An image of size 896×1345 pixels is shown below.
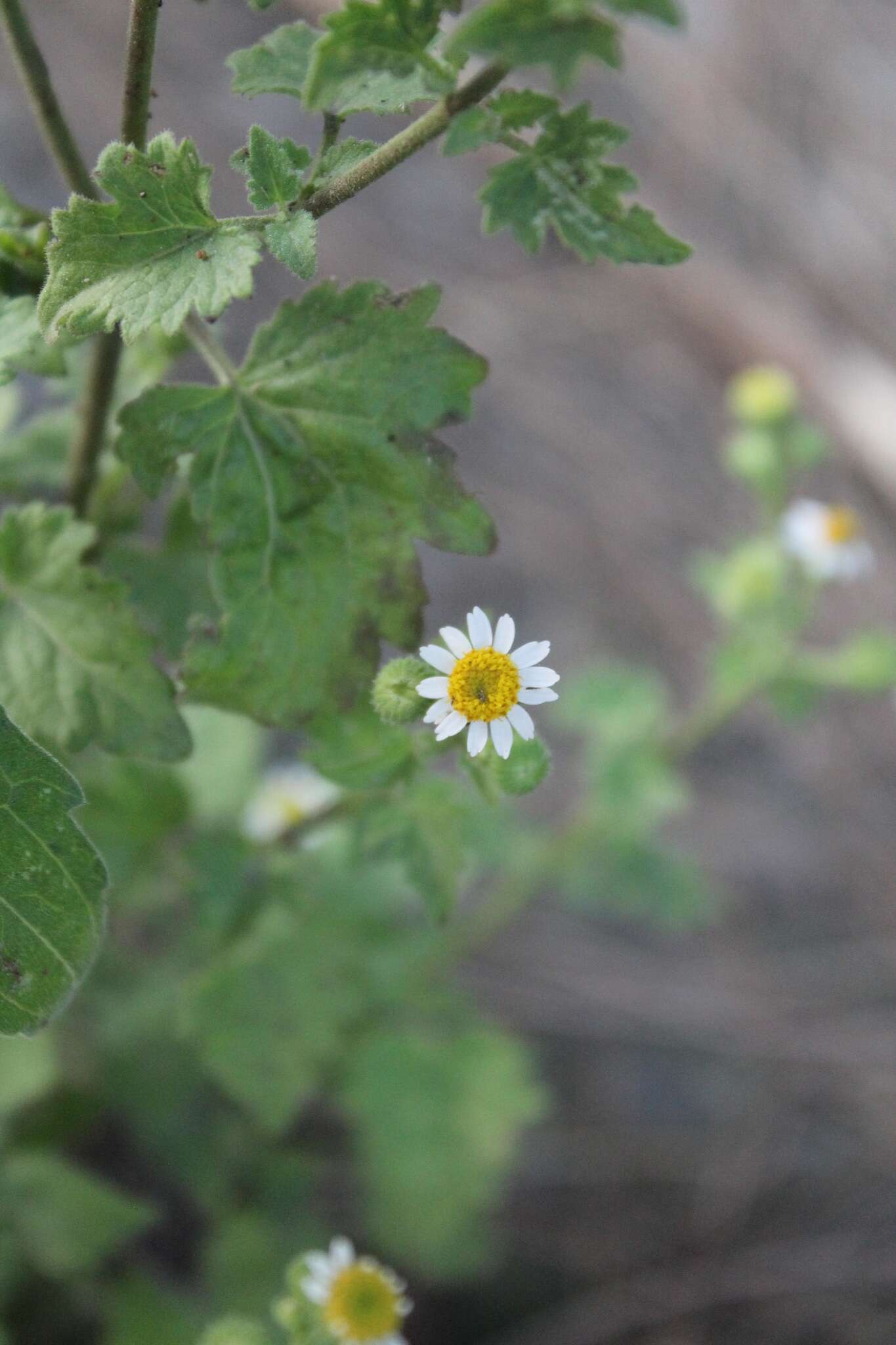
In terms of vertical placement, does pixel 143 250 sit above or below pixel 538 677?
above

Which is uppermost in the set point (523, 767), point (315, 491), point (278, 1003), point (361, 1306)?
point (278, 1003)

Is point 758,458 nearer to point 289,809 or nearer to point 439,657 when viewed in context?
point 289,809

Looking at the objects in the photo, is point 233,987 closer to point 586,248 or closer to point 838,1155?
point 586,248

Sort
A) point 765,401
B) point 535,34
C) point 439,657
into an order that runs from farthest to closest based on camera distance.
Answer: point 765,401
point 439,657
point 535,34

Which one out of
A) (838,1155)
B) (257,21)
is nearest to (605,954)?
(838,1155)

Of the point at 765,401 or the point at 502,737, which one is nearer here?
the point at 502,737

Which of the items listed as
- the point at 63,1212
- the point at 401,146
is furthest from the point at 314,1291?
the point at 401,146

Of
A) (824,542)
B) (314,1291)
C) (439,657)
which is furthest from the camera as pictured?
(824,542)

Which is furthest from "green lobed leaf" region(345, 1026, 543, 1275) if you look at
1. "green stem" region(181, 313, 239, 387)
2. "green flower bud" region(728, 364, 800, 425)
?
"green stem" region(181, 313, 239, 387)
